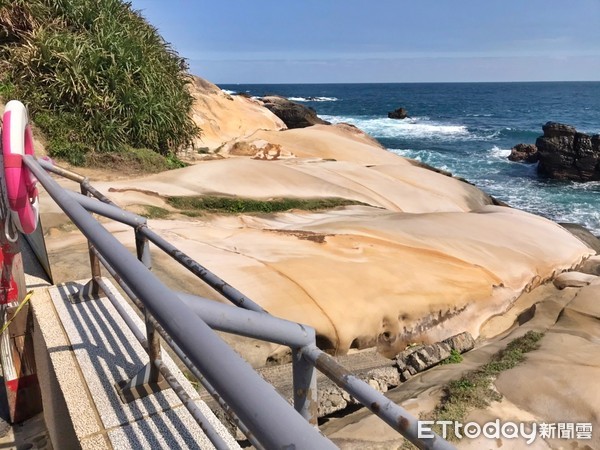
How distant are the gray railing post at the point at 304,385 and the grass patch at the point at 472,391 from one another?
7.34 ft

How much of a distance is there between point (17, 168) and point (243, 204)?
491cm

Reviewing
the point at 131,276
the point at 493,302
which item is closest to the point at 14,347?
the point at 131,276

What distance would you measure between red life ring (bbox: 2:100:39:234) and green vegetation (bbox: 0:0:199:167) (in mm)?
6051

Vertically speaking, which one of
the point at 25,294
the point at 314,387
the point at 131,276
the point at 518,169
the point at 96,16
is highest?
the point at 96,16

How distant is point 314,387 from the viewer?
1.25m

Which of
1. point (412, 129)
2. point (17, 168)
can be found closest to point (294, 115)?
point (412, 129)

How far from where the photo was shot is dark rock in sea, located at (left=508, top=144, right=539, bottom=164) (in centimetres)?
2891

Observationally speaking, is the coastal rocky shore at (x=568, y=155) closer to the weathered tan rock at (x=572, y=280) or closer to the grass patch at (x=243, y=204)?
the weathered tan rock at (x=572, y=280)

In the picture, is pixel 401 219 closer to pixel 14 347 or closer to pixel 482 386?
pixel 482 386

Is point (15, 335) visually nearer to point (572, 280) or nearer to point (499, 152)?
point (572, 280)

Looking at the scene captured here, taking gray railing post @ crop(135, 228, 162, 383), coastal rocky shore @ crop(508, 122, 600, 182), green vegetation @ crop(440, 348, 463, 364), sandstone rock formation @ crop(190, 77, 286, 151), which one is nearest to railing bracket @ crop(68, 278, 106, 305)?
gray railing post @ crop(135, 228, 162, 383)

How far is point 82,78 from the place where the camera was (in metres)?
8.95

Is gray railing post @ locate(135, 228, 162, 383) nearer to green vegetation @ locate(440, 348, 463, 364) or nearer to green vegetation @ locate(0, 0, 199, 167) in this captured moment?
green vegetation @ locate(440, 348, 463, 364)

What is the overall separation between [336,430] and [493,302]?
134 inches
